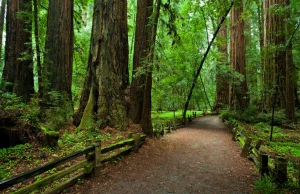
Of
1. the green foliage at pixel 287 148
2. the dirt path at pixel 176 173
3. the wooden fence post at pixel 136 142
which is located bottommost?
the dirt path at pixel 176 173

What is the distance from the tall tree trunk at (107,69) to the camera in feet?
A: 25.8

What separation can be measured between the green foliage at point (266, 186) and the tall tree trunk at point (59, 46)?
7.49 m

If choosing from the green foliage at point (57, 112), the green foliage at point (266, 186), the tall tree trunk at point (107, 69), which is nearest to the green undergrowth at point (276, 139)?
the green foliage at point (266, 186)

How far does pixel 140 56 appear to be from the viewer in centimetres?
983

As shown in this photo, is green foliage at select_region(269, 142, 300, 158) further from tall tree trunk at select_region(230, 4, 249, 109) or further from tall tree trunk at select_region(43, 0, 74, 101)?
tall tree trunk at select_region(230, 4, 249, 109)

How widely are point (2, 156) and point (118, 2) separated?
265 inches

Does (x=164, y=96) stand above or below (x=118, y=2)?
below

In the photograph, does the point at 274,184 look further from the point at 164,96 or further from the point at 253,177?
the point at 164,96

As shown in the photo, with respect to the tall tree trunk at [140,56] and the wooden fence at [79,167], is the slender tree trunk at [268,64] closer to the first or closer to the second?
the tall tree trunk at [140,56]

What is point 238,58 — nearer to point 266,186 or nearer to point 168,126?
point 168,126

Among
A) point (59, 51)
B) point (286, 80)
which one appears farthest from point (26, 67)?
point (286, 80)

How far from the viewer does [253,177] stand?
5273 millimetres

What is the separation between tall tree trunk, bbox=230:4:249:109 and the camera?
18.6 metres

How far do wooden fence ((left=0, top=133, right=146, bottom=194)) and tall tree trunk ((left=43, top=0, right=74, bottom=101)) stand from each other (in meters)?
3.99
